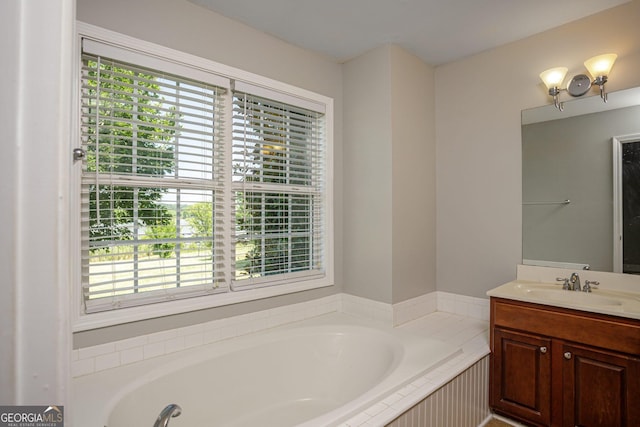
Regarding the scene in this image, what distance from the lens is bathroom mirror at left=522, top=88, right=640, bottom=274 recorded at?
2.12 meters

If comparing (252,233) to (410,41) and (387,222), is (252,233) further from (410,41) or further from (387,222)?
(410,41)

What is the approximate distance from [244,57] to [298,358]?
6.82 feet

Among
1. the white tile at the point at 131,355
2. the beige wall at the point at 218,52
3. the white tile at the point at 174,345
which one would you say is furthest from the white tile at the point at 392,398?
the white tile at the point at 131,355

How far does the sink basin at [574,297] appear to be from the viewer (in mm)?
1986

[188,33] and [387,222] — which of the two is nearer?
[188,33]

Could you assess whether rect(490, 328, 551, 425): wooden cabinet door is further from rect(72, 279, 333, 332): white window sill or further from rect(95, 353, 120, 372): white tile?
rect(95, 353, 120, 372): white tile

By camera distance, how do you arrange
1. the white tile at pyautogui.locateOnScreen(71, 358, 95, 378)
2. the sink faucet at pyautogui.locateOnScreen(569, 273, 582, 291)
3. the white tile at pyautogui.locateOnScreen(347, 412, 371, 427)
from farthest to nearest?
the sink faucet at pyautogui.locateOnScreen(569, 273, 582, 291)
the white tile at pyautogui.locateOnScreen(71, 358, 95, 378)
the white tile at pyautogui.locateOnScreen(347, 412, 371, 427)

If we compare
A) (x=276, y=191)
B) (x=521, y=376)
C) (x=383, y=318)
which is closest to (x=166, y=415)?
(x=276, y=191)

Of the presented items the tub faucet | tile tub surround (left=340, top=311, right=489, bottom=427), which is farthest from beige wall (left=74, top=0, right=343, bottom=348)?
tile tub surround (left=340, top=311, right=489, bottom=427)

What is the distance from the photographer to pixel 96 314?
178cm

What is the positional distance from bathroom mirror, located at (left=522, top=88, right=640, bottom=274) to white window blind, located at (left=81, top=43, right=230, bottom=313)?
2.21 m

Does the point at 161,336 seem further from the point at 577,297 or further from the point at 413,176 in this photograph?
the point at 577,297

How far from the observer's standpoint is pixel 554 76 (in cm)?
233

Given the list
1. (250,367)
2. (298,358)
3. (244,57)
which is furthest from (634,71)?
(250,367)
